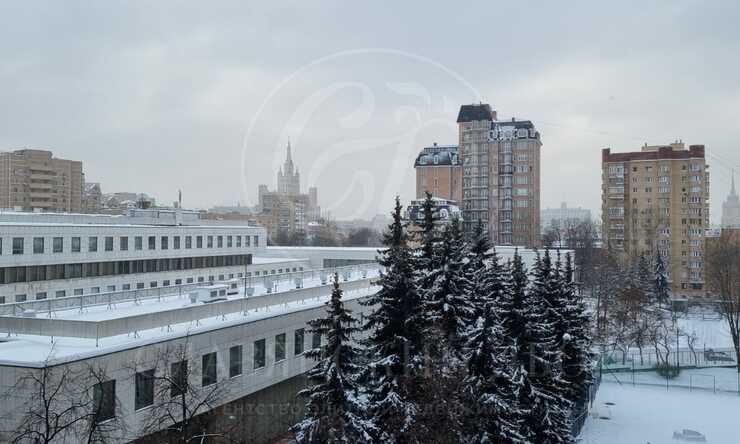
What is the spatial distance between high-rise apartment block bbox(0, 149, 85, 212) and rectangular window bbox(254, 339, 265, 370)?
88741 millimetres

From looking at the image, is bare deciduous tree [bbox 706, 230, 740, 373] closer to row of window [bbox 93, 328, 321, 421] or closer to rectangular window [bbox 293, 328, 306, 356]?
rectangular window [bbox 293, 328, 306, 356]

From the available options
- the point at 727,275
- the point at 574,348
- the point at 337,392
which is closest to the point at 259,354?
the point at 337,392

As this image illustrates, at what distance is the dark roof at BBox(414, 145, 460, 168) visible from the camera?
86.7m

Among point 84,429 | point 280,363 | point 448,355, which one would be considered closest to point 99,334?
point 84,429

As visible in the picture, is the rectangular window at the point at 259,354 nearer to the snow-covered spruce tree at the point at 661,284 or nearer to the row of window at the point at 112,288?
the row of window at the point at 112,288

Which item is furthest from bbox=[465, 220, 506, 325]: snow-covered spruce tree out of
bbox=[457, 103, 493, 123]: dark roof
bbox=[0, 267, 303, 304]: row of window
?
bbox=[457, 103, 493, 123]: dark roof

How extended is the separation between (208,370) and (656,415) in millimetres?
23290

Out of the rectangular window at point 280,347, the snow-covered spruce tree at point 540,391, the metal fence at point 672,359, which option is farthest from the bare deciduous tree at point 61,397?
the metal fence at point 672,359

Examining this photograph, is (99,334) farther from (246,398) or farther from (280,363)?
(280,363)

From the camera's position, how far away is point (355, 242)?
325 ft

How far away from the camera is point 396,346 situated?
14.8 m

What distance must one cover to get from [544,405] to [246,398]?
1005 centimetres

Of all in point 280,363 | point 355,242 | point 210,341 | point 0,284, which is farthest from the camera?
point 355,242

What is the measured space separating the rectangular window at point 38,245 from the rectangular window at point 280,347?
19072 millimetres
